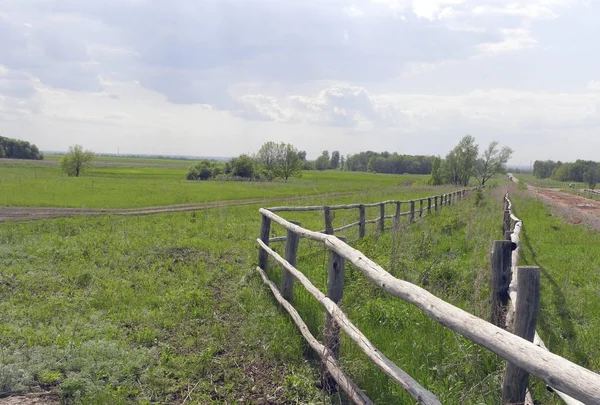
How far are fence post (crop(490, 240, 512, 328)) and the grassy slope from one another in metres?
2.16

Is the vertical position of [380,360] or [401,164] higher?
[401,164]

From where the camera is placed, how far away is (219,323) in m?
5.59

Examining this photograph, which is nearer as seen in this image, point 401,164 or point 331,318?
point 331,318

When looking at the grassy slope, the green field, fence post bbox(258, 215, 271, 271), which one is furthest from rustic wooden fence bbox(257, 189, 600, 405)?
fence post bbox(258, 215, 271, 271)

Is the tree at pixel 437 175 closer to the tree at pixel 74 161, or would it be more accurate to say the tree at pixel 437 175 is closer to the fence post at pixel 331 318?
the tree at pixel 74 161

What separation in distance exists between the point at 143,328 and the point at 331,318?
108 inches

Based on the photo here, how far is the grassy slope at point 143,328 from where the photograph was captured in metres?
4.04

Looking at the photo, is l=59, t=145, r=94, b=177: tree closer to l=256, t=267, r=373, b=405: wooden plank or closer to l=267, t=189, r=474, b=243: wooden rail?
l=267, t=189, r=474, b=243: wooden rail

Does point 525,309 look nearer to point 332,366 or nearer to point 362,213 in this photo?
point 332,366

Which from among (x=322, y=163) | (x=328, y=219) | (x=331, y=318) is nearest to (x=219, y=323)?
(x=331, y=318)

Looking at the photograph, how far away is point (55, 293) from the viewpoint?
6.57 meters

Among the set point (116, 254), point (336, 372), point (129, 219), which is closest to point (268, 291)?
point (336, 372)

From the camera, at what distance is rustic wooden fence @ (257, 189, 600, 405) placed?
1.76m

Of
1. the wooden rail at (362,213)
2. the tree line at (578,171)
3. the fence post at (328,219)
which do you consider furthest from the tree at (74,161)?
the tree line at (578,171)
